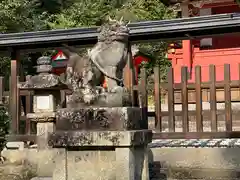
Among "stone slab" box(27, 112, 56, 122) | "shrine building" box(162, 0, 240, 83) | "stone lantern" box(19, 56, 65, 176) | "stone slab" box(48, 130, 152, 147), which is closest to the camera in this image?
"stone slab" box(48, 130, 152, 147)

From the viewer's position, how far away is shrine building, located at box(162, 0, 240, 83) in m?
15.8

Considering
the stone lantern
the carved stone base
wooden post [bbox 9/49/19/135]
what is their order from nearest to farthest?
the carved stone base
the stone lantern
wooden post [bbox 9/49/19/135]

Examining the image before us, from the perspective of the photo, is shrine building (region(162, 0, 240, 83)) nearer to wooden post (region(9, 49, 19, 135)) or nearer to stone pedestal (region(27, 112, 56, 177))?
wooden post (region(9, 49, 19, 135))

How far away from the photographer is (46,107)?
27.6 feet

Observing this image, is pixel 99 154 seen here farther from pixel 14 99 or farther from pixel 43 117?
pixel 14 99

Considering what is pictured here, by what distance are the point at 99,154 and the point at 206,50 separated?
12.3 m

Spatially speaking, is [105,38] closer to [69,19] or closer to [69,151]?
[69,151]

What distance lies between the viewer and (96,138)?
4777mm

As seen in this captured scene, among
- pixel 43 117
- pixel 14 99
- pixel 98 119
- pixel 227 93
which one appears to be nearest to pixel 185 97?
pixel 227 93

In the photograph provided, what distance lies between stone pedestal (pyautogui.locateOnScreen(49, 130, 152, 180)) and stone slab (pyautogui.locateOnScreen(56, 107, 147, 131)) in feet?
0.32

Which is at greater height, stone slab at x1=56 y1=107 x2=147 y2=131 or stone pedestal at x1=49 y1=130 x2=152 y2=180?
stone slab at x1=56 y1=107 x2=147 y2=131

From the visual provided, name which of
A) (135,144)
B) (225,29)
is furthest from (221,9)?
(135,144)

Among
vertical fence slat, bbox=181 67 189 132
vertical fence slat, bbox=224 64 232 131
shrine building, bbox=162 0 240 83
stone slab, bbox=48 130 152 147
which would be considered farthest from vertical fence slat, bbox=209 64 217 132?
shrine building, bbox=162 0 240 83

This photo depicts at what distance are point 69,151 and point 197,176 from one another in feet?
8.81
